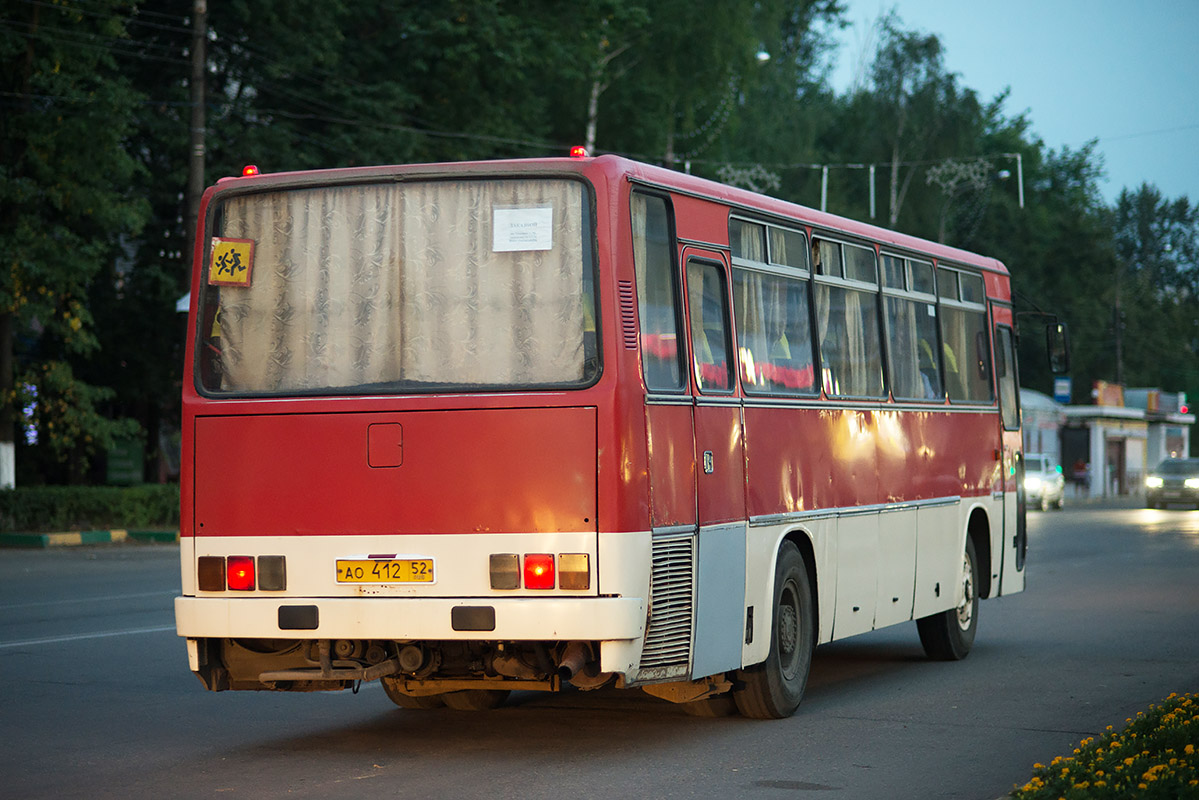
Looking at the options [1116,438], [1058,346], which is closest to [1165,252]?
[1116,438]

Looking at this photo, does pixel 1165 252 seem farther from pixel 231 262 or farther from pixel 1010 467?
pixel 231 262

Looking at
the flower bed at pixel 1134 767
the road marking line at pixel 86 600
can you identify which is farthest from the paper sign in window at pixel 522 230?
the road marking line at pixel 86 600

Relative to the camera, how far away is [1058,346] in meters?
14.7

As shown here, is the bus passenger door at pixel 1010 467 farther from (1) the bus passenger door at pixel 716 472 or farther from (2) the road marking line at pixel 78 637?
(2) the road marking line at pixel 78 637

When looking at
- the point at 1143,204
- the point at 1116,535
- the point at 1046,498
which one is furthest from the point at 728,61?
the point at 1143,204

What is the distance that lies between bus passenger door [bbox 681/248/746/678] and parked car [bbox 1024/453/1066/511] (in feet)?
142

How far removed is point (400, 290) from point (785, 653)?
3257 mm

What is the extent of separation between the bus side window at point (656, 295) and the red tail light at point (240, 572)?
2170mm

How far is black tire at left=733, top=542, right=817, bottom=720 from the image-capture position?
32.2 feet

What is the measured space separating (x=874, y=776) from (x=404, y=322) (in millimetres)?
3178

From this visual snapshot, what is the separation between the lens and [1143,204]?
12469cm

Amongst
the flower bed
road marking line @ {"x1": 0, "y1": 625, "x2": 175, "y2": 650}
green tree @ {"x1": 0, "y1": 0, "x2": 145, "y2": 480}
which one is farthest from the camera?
green tree @ {"x1": 0, "y1": 0, "x2": 145, "y2": 480}

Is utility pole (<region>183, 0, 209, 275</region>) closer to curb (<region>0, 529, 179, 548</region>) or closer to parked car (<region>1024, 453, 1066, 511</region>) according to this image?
curb (<region>0, 529, 179, 548</region>)

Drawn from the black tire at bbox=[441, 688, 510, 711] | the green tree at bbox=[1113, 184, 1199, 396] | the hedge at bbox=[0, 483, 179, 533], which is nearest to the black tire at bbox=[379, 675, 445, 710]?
the black tire at bbox=[441, 688, 510, 711]
